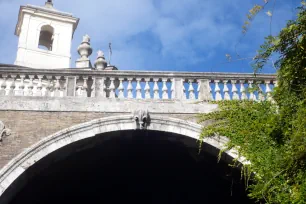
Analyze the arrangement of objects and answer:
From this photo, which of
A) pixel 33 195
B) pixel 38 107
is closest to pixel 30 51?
pixel 33 195

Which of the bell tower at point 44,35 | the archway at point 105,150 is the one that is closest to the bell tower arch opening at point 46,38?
the bell tower at point 44,35

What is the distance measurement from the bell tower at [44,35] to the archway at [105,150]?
9.54 metres

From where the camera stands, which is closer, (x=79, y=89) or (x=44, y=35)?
(x=79, y=89)

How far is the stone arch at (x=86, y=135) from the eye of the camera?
8.27 m

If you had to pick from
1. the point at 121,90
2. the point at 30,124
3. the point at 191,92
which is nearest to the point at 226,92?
the point at 191,92

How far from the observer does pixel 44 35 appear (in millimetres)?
21344

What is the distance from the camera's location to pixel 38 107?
8820mm

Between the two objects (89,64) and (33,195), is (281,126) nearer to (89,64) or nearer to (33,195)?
(33,195)

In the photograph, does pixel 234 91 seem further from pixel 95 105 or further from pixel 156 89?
pixel 95 105

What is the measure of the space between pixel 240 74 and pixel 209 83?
621 millimetres

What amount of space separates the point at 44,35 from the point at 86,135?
44.8 ft

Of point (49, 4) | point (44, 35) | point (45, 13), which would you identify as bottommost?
point (44, 35)

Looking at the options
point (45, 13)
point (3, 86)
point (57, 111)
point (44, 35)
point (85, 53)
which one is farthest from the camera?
point (44, 35)

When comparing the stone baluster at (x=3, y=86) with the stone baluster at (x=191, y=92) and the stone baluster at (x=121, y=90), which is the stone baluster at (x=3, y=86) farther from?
the stone baluster at (x=191, y=92)
